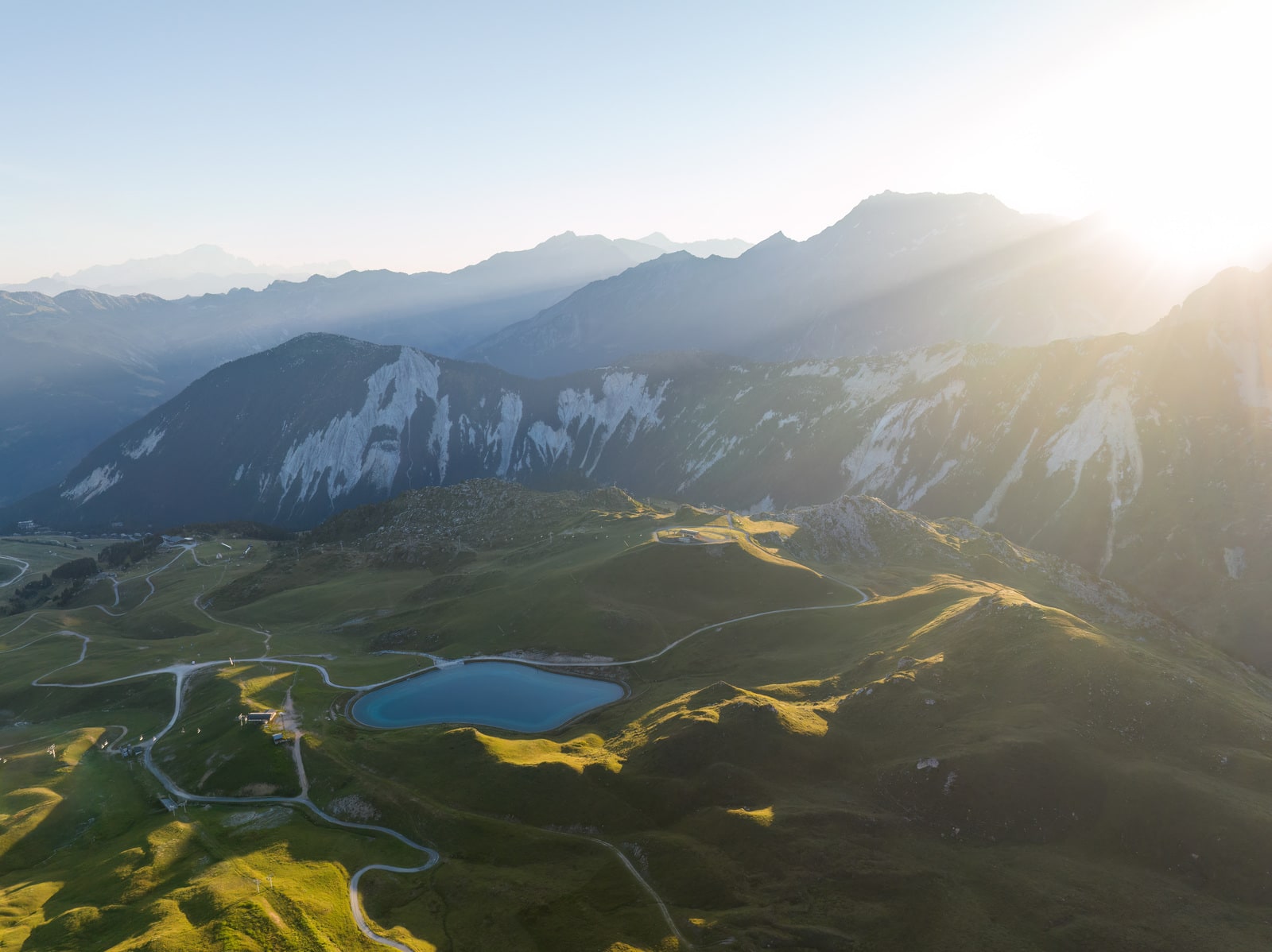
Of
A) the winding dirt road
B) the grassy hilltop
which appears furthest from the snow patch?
the winding dirt road

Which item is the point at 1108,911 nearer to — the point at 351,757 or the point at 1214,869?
the point at 1214,869

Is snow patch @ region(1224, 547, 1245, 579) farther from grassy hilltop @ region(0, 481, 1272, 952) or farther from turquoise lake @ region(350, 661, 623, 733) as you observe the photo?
turquoise lake @ region(350, 661, 623, 733)

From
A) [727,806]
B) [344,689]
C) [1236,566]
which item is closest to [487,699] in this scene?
[344,689]

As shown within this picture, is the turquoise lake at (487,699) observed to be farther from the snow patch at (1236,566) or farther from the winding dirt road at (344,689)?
the snow patch at (1236,566)

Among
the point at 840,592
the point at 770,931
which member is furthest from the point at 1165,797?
the point at 840,592

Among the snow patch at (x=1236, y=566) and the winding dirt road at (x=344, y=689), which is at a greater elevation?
the winding dirt road at (x=344, y=689)

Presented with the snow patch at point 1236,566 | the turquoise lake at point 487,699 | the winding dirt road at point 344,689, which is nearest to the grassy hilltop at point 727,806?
the winding dirt road at point 344,689

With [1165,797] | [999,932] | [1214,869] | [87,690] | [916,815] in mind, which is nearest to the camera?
[999,932]
